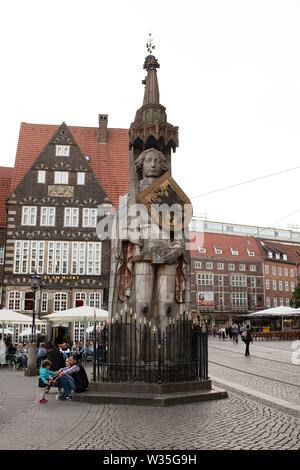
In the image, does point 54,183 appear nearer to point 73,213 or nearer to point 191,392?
point 73,213

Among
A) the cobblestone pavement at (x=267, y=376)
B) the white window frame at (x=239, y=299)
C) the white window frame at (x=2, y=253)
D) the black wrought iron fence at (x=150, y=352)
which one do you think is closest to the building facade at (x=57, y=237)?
the white window frame at (x=2, y=253)

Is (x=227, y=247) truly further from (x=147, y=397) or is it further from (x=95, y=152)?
(x=147, y=397)

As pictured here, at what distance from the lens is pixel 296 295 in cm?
5838

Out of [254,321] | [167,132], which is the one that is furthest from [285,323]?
[167,132]

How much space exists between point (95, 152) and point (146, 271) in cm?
3159

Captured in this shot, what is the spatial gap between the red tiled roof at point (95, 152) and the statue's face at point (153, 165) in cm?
2596

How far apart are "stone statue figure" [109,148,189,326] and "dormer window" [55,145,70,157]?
88.3ft

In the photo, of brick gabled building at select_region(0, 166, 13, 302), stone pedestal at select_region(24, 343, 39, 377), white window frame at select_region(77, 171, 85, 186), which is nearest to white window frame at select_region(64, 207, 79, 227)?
white window frame at select_region(77, 171, 85, 186)

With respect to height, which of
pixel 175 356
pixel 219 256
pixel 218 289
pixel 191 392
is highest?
pixel 219 256

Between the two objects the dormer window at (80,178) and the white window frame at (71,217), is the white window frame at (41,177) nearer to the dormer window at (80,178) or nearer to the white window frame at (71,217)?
the dormer window at (80,178)

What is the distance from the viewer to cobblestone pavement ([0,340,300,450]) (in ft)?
18.1

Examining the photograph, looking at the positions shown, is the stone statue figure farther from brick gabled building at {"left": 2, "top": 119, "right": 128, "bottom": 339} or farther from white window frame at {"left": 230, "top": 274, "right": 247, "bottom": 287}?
white window frame at {"left": 230, "top": 274, "right": 247, "bottom": 287}

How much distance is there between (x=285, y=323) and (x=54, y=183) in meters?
43.8

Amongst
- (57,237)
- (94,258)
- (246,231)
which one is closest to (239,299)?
(246,231)
